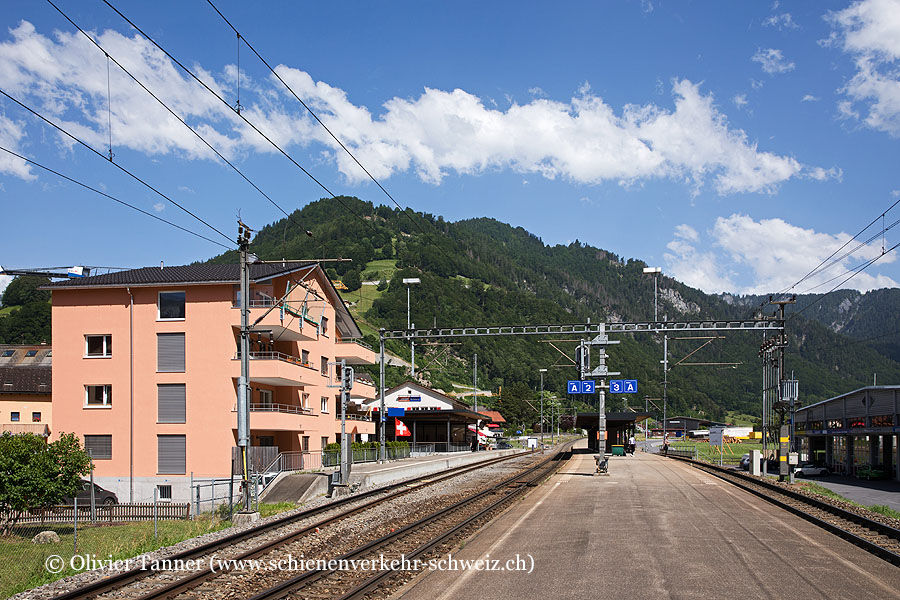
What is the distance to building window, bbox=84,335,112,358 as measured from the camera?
39656 millimetres

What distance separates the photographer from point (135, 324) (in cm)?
3928

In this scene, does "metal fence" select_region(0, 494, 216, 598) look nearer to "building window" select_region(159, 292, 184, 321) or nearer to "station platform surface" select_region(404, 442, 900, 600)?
"station platform surface" select_region(404, 442, 900, 600)

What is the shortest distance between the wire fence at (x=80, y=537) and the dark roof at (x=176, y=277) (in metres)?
11.9

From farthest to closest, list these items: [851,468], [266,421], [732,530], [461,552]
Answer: [851,468] → [266,421] → [732,530] → [461,552]

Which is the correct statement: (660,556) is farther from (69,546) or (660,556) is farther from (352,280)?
(352,280)

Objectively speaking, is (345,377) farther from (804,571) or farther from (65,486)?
(804,571)

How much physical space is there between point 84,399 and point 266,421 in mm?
9791

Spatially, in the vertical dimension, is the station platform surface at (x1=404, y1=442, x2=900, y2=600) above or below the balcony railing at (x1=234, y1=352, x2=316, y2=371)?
below

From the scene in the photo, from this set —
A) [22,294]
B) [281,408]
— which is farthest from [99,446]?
[22,294]

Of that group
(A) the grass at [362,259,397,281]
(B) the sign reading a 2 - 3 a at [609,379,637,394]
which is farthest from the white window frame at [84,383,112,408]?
(A) the grass at [362,259,397,281]

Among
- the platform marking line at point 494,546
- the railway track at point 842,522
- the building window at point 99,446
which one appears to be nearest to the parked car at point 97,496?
the building window at point 99,446

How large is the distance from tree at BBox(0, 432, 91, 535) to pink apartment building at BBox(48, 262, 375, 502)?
9857mm

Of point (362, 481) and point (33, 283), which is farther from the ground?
point (33, 283)

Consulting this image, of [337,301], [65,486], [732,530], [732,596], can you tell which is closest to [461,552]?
[732,596]
